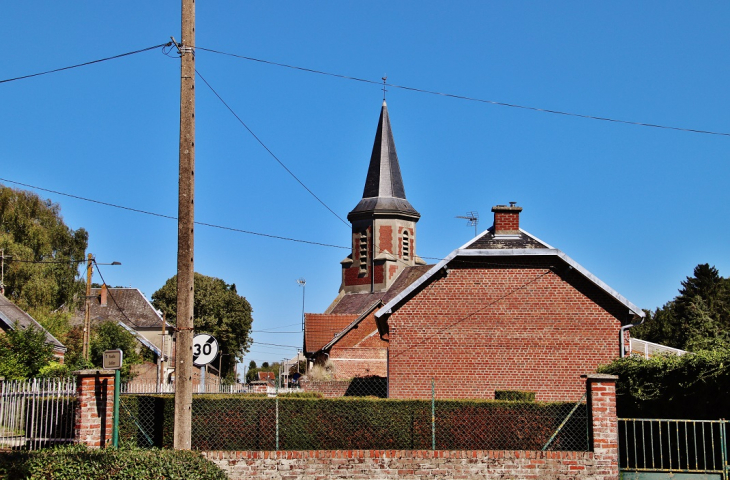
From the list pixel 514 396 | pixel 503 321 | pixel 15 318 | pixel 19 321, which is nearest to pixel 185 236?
pixel 514 396

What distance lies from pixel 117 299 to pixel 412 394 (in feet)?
137

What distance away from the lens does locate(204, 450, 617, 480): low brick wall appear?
1416cm

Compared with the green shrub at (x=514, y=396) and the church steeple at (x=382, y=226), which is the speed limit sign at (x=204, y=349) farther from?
the church steeple at (x=382, y=226)

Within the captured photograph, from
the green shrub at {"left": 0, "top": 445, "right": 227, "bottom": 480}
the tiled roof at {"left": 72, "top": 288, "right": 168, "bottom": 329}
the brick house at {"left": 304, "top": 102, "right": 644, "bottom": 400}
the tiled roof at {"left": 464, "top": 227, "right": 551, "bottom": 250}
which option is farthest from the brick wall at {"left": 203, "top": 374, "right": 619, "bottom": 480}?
the tiled roof at {"left": 72, "top": 288, "right": 168, "bottom": 329}

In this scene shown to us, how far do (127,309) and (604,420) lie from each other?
A: 51.3 meters

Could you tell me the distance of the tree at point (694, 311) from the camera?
60.7m

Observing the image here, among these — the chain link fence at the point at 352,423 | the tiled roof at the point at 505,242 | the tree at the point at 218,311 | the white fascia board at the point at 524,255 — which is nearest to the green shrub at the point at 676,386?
the chain link fence at the point at 352,423

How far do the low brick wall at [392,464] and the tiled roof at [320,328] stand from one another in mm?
36681

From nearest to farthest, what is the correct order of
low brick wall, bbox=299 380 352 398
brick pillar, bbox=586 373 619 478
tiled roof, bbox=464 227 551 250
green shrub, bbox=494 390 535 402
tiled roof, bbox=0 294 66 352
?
1. brick pillar, bbox=586 373 619 478
2. green shrub, bbox=494 390 535 402
3. tiled roof, bbox=464 227 551 250
4. tiled roof, bbox=0 294 66 352
5. low brick wall, bbox=299 380 352 398

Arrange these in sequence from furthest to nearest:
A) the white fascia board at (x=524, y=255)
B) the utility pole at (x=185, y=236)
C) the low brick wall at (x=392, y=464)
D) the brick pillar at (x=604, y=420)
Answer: the white fascia board at (x=524, y=255)
the low brick wall at (x=392, y=464)
the brick pillar at (x=604, y=420)
the utility pole at (x=185, y=236)

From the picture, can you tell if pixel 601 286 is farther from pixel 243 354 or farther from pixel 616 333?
pixel 243 354

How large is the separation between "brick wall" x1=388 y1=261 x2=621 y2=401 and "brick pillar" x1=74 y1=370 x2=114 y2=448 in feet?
37.6

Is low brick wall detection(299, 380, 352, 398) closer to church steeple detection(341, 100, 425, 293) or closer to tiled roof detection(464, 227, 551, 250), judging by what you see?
tiled roof detection(464, 227, 551, 250)

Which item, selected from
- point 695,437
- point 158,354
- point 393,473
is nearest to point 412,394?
point 393,473
